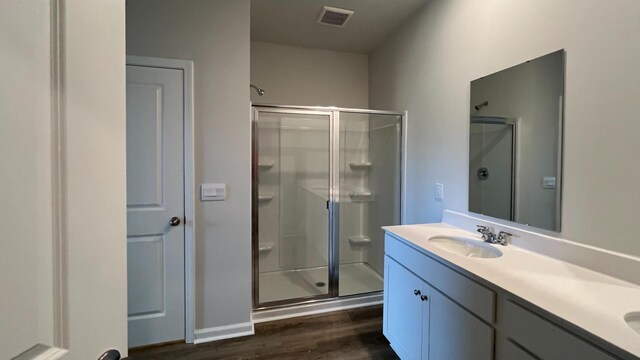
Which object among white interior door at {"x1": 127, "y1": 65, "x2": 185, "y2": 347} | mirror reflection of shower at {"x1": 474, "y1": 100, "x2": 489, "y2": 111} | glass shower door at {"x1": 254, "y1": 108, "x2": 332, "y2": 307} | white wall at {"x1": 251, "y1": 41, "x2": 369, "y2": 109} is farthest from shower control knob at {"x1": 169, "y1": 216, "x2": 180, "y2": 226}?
mirror reflection of shower at {"x1": 474, "y1": 100, "x2": 489, "y2": 111}

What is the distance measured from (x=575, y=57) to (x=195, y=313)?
9.09 ft

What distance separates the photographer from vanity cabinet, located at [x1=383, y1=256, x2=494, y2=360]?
1.23 metres

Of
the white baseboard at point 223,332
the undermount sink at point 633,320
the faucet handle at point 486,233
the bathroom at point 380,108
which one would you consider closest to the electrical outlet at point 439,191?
Answer: the bathroom at point 380,108

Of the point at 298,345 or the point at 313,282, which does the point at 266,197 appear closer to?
the point at 313,282

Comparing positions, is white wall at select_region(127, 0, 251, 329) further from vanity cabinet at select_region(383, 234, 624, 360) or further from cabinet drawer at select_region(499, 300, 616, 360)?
cabinet drawer at select_region(499, 300, 616, 360)

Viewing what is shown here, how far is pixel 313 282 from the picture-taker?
2.95m

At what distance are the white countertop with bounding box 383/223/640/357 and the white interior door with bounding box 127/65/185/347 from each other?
5.63 feet

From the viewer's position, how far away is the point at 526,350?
1004mm

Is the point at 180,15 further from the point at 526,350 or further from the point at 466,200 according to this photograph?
the point at 526,350

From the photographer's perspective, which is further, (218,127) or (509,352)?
(218,127)

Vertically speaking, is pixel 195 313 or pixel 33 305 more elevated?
pixel 33 305

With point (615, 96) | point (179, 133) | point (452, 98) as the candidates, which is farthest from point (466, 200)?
point (179, 133)

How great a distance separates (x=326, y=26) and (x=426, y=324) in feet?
8.59

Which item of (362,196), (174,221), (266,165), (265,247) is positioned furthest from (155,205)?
(362,196)
